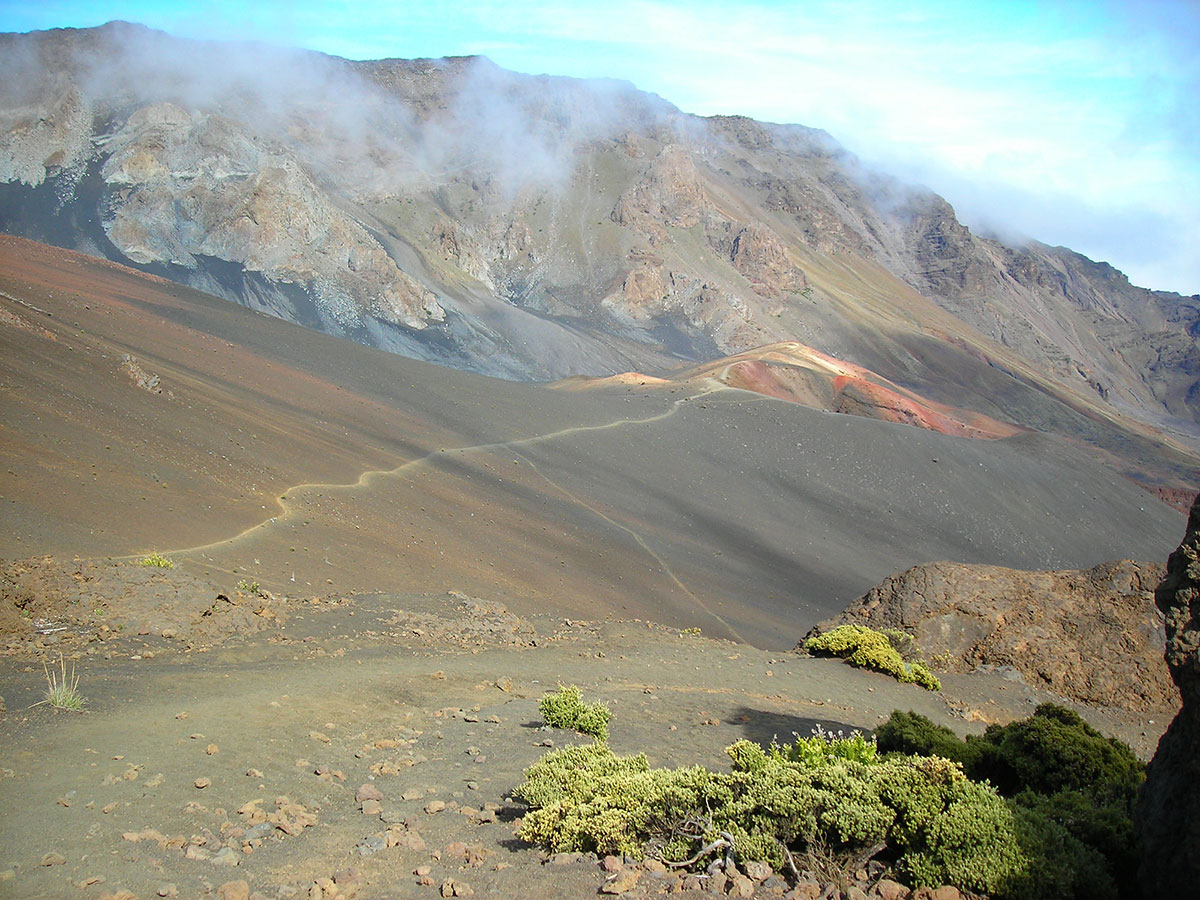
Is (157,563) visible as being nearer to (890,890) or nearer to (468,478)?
(890,890)

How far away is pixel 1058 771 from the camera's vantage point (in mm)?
6789

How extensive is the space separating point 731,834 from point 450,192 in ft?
308

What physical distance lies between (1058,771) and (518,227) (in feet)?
293

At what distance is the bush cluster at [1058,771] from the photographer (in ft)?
16.4

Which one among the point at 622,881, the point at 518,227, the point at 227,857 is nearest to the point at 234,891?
the point at 227,857

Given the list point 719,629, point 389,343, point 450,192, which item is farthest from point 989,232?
point 719,629

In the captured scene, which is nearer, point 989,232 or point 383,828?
point 383,828

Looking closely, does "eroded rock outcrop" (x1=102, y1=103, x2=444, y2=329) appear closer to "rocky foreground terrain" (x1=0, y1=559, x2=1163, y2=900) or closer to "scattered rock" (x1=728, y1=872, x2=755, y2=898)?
"rocky foreground terrain" (x1=0, y1=559, x2=1163, y2=900)

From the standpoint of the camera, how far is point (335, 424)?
28.9m

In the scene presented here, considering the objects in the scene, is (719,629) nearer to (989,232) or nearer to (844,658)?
(844,658)

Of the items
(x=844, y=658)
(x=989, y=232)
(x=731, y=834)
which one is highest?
(x=989, y=232)

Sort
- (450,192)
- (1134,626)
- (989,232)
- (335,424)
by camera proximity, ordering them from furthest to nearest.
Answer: (989,232), (450,192), (335,424), (1134,626)

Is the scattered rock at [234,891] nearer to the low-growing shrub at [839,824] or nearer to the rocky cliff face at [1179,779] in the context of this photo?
the low-growing shrub at [839,824]

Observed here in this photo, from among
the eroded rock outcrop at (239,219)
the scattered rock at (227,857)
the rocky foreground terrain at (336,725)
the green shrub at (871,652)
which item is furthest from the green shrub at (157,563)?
the eroded rock outcrop at (239,219)
